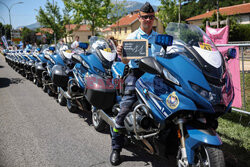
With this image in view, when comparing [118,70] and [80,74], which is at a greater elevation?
[118,70]

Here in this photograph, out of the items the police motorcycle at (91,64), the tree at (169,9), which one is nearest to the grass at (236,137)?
the police motorcycle at (91,64)

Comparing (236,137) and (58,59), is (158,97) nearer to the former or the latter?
(236,137)

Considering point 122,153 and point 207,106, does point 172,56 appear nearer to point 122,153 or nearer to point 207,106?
point 207,106

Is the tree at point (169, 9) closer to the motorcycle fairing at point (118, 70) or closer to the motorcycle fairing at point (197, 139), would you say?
the motorcycle fairing at point (118, 70)

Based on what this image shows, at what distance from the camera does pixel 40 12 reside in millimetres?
33938

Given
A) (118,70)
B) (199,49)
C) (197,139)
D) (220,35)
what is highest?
(220,35)

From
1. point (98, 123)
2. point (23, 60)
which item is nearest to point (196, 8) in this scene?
point (23, 60)

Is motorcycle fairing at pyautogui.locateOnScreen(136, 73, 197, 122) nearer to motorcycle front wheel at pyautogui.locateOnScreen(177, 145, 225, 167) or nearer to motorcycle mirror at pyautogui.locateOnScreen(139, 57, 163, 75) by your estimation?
motorcycle mirror at pyautogui.locateOnScreen(139, 57, 163, 75)

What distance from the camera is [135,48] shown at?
300cm

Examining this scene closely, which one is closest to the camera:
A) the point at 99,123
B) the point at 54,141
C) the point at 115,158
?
the point at 115,158

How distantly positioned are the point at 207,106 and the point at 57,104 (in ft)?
17.5

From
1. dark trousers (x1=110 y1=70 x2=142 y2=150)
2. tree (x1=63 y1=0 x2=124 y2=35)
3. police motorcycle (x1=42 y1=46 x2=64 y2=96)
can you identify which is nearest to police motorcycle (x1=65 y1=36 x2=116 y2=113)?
dark trousers (x1=110 y1=70 x2=142 y2=150)

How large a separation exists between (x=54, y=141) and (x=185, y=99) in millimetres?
2737

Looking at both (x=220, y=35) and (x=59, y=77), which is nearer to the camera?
(x=59, y=77)
